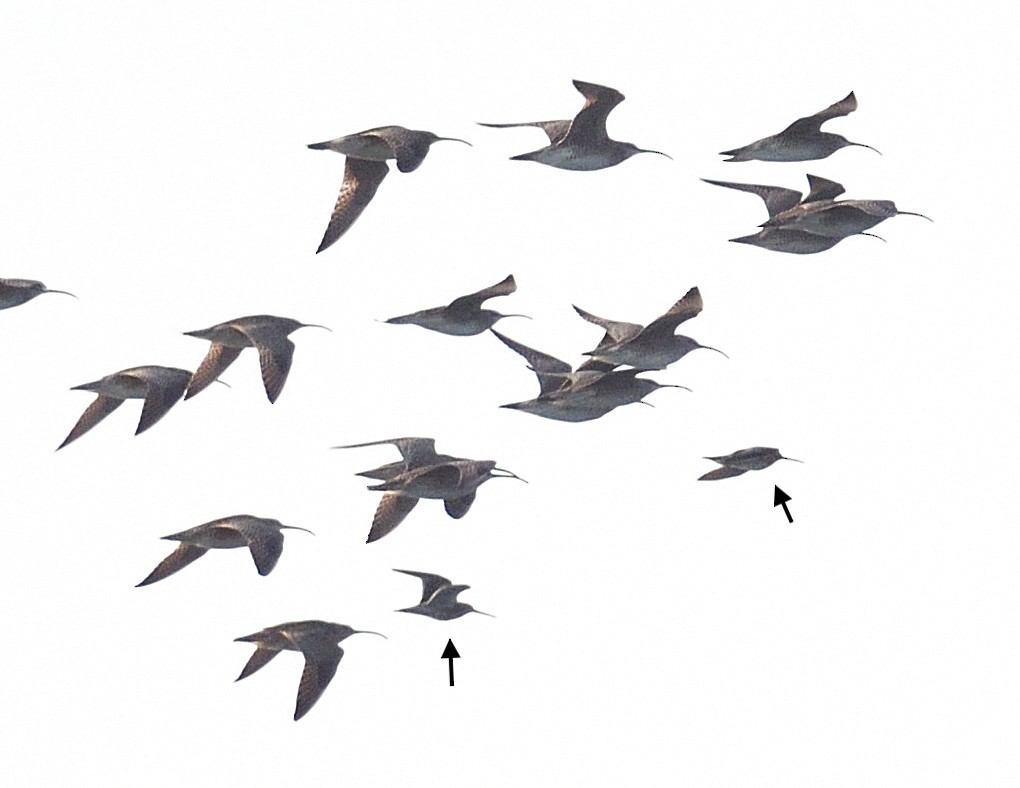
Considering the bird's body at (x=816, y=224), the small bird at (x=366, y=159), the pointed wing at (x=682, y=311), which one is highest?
the small bird at (x=366, y=159)

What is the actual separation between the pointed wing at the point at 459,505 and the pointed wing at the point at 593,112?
526 centimetres

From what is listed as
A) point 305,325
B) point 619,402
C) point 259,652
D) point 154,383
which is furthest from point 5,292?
point 619,402

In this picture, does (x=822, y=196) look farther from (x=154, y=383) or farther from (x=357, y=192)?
Result: (x=154, y=383)

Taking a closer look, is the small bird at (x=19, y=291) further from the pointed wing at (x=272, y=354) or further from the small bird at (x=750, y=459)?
the small bird at (x=750, y=459)

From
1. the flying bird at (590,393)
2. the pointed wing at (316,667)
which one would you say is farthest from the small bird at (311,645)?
the flying bird at (590,393)

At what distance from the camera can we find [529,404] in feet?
98.2

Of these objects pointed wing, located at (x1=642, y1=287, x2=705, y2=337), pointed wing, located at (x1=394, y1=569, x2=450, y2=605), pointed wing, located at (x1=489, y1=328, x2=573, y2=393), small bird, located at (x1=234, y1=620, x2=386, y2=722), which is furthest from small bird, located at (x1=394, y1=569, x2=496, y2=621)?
pointed wing, located at (x1=642, y1=287, x2=705, y2=337)

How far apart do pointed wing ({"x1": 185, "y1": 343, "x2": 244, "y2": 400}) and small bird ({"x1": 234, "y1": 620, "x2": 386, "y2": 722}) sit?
3626mm

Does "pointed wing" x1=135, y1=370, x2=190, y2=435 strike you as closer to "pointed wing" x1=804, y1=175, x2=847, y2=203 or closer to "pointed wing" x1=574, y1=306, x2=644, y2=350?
"pointed wing" x1=574, y1=306, x2=644, y2=350

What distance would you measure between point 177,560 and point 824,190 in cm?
1091

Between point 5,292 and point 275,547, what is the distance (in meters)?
5.38

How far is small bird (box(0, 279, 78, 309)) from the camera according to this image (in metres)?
30.7

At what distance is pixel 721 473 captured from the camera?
3266cm

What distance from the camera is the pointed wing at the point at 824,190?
31734 millimetres
